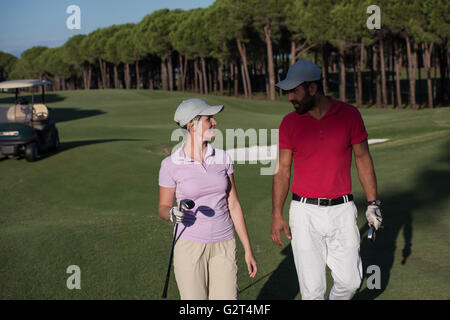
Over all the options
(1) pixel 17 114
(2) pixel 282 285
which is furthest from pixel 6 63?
(2) pixel 282 285

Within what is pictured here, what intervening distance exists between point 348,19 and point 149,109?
20.0 metres

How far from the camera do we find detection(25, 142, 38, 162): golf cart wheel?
18047 mm

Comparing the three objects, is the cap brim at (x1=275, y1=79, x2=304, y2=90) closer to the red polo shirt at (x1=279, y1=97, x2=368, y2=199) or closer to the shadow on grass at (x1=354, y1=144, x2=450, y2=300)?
the red polo shirt at (x1=279, y1=97, x2=368, y2=199)

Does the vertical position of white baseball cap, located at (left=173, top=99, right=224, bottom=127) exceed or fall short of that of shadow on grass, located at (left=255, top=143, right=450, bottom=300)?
it exceeds it

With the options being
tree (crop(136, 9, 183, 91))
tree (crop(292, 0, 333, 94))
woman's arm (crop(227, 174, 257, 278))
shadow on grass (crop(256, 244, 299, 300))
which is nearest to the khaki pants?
woman's arm (crop(227, 174, 257, 278))

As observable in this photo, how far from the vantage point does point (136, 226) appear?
10.5 metres

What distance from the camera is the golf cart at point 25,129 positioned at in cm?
1805

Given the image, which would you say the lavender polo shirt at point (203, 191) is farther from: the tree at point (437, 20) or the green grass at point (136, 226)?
the tree at point (437, 20)

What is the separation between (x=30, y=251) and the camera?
29.9 ft

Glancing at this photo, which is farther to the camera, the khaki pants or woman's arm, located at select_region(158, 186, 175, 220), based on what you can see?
woman's arm, located at select_region(158, 186, 175, 220)

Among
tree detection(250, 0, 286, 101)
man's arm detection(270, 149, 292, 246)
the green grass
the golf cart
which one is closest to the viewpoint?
man's arm detection(270, 149, 292, 246)

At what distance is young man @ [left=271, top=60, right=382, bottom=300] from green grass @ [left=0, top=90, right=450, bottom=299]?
5.19ft

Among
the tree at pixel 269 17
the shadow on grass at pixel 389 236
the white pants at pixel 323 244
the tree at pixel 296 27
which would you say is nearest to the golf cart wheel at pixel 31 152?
the shadow on grass at pixel 389 236

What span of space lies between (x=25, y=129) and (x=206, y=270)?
14.9 m
